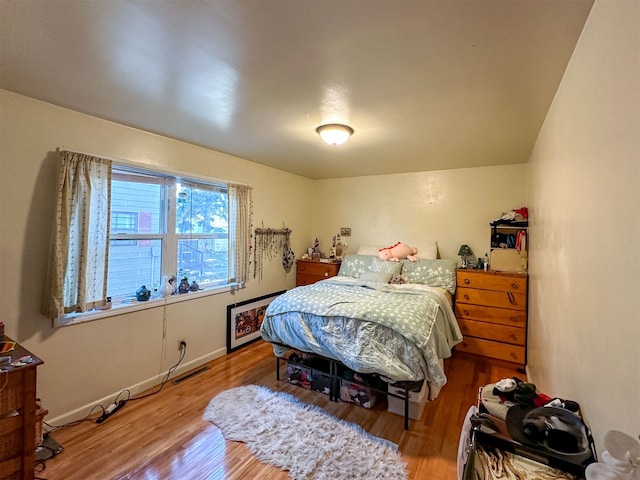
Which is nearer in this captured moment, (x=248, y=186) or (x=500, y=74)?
(x=500, y=74)

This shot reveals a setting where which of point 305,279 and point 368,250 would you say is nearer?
point 368,250

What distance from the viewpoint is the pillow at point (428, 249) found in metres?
3.75

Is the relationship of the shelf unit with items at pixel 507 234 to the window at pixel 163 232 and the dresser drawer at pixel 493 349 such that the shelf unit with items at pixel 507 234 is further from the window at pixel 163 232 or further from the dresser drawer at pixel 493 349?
the window at pixel 163 232

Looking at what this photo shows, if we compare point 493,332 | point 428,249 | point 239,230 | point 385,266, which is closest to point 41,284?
point 239,230

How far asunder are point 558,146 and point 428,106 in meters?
0.78

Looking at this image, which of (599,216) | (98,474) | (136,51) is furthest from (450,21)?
(98,474)

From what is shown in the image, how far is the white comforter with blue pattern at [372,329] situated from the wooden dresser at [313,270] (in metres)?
1.25

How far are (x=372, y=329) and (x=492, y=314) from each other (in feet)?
5.99

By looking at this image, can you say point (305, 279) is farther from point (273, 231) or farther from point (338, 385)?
point (338, 385)

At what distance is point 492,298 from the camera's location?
3152mm

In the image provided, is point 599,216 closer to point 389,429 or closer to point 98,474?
point 389,429

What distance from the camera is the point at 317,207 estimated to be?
482cm

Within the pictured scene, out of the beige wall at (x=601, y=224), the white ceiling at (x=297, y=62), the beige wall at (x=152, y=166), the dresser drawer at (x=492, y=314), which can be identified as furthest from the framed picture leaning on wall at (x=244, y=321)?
the beige wall at (x=601, y=224)

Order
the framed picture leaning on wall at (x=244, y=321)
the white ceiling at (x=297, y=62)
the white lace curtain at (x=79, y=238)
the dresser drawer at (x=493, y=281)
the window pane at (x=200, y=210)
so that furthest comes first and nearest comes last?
the framed picture leaning on wall at (x=244, y=321) → the dresser drawer at (x=493, y=281) → the window pane at (x=200, y=210) → the white lace curtain at (x=79, y=238) → the white ceiling at (x=297, y=62)
